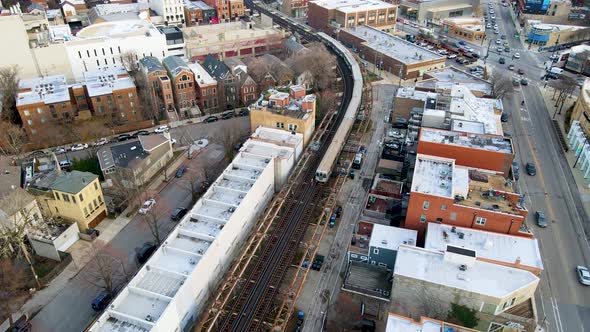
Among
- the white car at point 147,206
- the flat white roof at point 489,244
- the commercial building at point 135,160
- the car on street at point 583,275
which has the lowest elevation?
the car on street at point 583,275

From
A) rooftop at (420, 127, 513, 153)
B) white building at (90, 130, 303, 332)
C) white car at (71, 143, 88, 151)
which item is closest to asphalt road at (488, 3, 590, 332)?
rooftop at (420, 127, 513, 153)

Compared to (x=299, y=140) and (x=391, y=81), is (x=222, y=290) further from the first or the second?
(x=391, y=81)

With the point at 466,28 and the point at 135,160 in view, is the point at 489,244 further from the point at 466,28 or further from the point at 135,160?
the point at 466,28

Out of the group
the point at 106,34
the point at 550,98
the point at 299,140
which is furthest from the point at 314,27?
the point at 299,140

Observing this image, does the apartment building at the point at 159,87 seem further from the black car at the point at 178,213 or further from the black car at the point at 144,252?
the black car at the point at 144,252

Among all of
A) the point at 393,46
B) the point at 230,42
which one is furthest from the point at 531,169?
the point at 230,42

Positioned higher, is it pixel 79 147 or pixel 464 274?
pixel 464 274

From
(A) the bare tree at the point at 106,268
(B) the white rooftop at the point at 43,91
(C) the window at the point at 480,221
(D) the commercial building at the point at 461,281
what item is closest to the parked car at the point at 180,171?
(A) the bare tree at the point at 106,268
